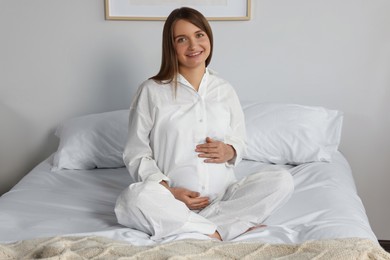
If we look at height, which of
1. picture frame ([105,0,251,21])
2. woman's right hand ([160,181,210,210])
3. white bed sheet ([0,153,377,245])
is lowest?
white bed sheet ([0,153,377,245])

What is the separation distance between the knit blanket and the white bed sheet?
0.16m

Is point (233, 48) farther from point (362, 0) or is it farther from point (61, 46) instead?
point (61, 46)

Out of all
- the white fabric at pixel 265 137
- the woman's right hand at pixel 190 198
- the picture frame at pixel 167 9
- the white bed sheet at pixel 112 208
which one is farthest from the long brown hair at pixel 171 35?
the picture frame at pixel 167 9

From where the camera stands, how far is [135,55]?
289cm

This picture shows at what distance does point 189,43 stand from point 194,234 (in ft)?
2.14

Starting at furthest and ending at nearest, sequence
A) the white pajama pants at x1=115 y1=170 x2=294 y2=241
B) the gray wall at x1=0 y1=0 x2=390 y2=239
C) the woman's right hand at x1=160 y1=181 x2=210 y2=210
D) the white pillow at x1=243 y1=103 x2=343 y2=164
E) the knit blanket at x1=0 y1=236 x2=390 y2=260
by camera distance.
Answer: the gray wall at x1=0 y1=0 x2=390 y2=239, the white pillow at x1=243 y1=103 x2=343 y2=164, the woman's right hand at x1=160 y1=181 x2=210 y2=210, the white pajama pants at x1=115 y1=170 x2=294 y2=241, the knit blanket at x1=0 y1=236 x2=390 y2=260

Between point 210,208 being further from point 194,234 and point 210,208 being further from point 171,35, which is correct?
point 171,35

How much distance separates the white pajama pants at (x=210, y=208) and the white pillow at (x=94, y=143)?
72 cm

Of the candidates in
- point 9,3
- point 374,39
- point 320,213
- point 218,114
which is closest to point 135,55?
point 9,3

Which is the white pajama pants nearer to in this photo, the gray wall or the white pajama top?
the white pajama top

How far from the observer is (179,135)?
2072 millimetres

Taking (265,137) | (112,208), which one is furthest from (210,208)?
(265,137)

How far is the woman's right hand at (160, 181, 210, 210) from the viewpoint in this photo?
2.00 meters

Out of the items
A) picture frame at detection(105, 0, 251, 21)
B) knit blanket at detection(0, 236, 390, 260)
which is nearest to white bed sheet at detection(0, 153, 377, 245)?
knit blanket at detection(0, 236, 390, 260)
